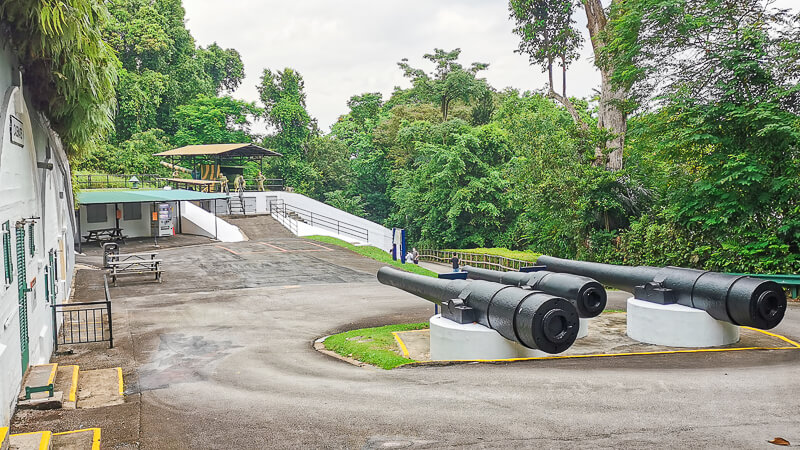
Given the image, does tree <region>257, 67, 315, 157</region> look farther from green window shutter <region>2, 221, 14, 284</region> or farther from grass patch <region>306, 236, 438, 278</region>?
green window shutter <region>2, 221, 14, 284</region>

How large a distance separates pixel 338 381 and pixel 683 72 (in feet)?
46.7

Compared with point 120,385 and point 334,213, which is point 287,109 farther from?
point 120,385

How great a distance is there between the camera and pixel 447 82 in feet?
141

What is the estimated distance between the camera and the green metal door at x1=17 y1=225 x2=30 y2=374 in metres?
7.57

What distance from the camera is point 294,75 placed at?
62375mm

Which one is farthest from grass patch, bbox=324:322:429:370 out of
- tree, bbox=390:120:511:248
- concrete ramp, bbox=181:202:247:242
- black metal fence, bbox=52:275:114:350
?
tree, bbox=390:120:511:248

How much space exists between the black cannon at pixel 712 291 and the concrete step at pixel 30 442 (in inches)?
348

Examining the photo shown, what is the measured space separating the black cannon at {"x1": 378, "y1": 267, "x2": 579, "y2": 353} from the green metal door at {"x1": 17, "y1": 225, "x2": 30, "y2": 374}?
580 centimetres

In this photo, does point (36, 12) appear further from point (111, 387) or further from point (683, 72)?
point (683, 72)

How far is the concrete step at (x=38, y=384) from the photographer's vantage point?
7.29 meters

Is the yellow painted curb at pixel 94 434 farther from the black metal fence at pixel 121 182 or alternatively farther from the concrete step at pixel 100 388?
the black metal fence at pixel 121 182

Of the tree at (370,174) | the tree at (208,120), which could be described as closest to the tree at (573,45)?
the tree at (370,174)

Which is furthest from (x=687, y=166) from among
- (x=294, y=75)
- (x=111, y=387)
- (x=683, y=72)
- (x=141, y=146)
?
(x=294, y=75)

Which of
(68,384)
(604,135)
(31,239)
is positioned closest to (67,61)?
(31,239)
